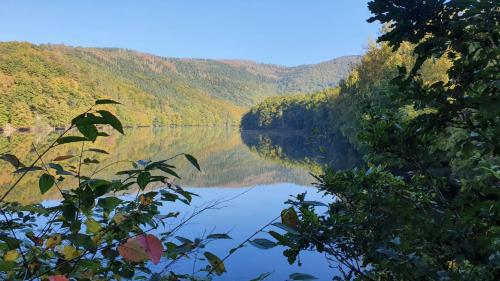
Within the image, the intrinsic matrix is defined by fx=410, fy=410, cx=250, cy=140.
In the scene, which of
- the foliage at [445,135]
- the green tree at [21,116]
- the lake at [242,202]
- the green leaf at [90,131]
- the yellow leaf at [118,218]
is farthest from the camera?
the green tree at [21,116]

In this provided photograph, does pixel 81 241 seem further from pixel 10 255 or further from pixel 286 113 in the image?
pixel 286 113

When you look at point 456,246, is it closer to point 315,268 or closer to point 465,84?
point 465,84

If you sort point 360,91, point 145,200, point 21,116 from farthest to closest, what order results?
1. point 21,116
2. point 360,91
3. point 145,200

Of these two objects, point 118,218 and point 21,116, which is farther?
point 21,116

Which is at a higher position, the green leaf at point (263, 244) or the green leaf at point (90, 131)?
the green leaf at point (90, 131)

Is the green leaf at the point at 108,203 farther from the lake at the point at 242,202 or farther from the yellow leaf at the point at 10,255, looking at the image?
the yellow leaf at the point at 10,255

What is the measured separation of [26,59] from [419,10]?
148021mm

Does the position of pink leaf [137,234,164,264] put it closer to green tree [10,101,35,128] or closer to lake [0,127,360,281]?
lake [0,127,360,281]

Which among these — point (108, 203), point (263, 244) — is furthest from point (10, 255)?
point (263, 244)

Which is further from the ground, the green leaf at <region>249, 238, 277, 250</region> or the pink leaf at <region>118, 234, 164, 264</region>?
the pink leaf at <region>118, 234, 164, 264</region>

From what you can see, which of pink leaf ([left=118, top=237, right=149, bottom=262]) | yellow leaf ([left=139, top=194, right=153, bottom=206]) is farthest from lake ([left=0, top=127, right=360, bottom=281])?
pink leaf ([left=118, top=237, right=149, bottom=262])

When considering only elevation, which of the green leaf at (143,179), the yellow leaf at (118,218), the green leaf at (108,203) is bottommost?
the yellow leaf at (118,218)

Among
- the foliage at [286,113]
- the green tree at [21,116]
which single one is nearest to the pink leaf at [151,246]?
the green tree at [21,116]

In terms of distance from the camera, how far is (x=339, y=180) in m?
3.48
